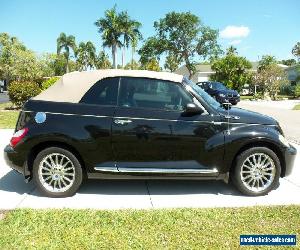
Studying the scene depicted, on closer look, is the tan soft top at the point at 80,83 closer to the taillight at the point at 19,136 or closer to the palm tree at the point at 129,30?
the taillight at the point at 19,136

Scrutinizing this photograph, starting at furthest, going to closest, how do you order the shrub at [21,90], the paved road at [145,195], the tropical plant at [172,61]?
the tropical plant at [172,61] < the shrub at [21,90] < the paved road at [145,195]

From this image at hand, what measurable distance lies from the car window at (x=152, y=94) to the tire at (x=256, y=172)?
3.87 ft

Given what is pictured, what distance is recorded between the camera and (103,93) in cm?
534

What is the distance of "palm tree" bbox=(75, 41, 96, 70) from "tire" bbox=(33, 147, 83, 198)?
86.4m

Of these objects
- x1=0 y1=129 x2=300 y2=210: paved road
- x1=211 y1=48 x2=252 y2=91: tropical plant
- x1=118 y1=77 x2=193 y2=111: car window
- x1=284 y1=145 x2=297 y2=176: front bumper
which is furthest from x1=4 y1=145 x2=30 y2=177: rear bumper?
x1=211 y1=48 x2=252 y2=91: tropical plant

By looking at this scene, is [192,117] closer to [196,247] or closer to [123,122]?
[123,122]

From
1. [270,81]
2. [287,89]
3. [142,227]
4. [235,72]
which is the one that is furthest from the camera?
[287,89]

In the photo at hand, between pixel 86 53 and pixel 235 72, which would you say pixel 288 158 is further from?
pixel 86 53

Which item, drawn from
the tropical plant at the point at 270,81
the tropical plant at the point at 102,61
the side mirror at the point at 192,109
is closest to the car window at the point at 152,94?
the side mirror at the point at 192,109

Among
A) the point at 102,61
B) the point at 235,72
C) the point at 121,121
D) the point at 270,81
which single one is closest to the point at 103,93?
the point at 121,121

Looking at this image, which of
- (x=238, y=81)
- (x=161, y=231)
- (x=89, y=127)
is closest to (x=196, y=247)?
(x=161, y=231)

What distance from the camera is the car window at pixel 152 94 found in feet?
17.4

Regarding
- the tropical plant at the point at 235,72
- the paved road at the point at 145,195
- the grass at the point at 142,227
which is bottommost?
the grass at the point at 142,227

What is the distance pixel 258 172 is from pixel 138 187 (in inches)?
73.0
